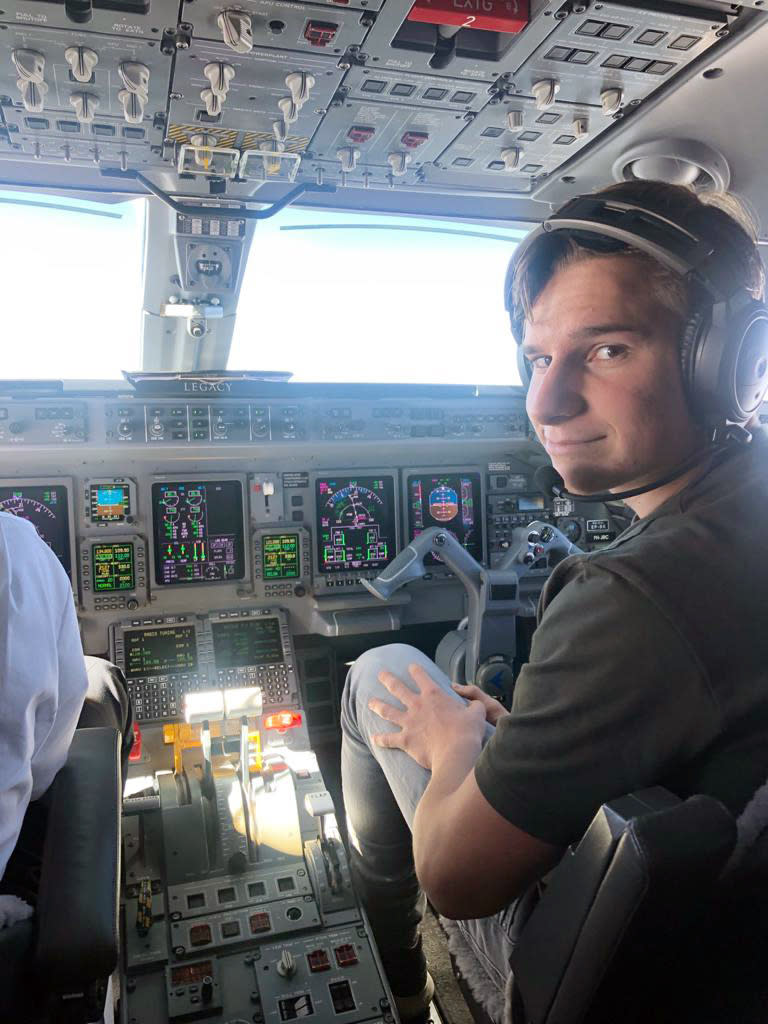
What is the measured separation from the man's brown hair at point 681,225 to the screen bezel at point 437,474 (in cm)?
219

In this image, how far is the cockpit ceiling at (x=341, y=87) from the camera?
5.18 feet

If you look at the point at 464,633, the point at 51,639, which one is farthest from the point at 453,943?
the point at 464,633

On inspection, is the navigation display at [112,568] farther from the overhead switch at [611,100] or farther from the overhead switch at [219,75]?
the overhead switch at [611,100]

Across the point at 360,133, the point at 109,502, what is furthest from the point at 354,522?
the point at 360,133

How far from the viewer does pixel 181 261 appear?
2.74 metres

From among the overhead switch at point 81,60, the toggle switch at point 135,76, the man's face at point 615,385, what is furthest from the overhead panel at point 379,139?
the man's face at point 615,385

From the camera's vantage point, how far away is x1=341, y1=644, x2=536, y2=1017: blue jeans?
51.9 inches

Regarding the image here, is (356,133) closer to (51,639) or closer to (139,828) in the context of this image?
(51,639)

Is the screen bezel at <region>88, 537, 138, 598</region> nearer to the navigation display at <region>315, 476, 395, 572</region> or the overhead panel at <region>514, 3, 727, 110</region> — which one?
the navigation display at <region>315, 476, 395, 572</region>

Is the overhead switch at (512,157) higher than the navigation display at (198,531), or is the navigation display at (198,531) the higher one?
the overhead switch at (512,157)

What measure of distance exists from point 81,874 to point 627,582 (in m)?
0.86

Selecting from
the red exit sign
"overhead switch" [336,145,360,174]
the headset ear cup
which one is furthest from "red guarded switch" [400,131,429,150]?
the headset ear cup

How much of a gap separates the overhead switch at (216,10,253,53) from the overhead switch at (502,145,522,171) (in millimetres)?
921

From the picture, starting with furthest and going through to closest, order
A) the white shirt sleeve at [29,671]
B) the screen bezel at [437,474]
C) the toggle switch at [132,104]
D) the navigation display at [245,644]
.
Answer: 1. the screen bezel at [437,474]
2. the navigation display at [245,644]
3. the toggle switch at [132,104]
4. the white shirt sleeve at [29,671]
